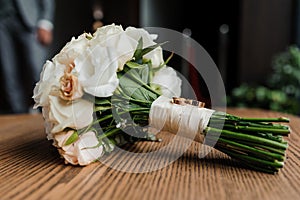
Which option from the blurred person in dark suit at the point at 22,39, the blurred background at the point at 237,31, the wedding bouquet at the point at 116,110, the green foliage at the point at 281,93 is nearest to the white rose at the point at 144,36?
the wedding bouquet at the point at 116,110

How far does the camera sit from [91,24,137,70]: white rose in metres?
0.56

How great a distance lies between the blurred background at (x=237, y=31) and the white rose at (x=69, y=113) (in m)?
0.42

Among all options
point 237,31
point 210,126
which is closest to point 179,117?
point 210,126

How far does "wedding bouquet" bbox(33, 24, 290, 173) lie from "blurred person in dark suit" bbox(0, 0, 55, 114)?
2137 mm

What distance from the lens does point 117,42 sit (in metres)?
0.57

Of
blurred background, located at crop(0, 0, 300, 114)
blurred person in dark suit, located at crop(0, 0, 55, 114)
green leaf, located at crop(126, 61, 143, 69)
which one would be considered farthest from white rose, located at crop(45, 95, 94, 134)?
blurred person in dark suit, located at crop(0, 0, 55, 114)

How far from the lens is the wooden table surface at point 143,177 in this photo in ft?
1.48

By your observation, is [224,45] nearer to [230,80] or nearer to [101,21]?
[230,80]

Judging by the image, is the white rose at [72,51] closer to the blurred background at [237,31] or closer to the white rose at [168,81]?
the white rose at [168,81]

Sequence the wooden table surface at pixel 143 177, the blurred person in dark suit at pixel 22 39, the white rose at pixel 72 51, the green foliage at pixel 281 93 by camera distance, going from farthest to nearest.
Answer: the blurred person in dark suit at pixel 22 39
the green foliage at pixel 281 93
the white rose at pixel 72 51
the wooden table surface at pixel 143 177

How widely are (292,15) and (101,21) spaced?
249 cm

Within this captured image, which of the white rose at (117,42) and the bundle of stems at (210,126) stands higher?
the white rose at (117,42)

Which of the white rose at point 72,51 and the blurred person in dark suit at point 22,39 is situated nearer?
the white rose at point 72,51

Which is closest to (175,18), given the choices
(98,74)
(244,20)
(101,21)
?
(101,21)
